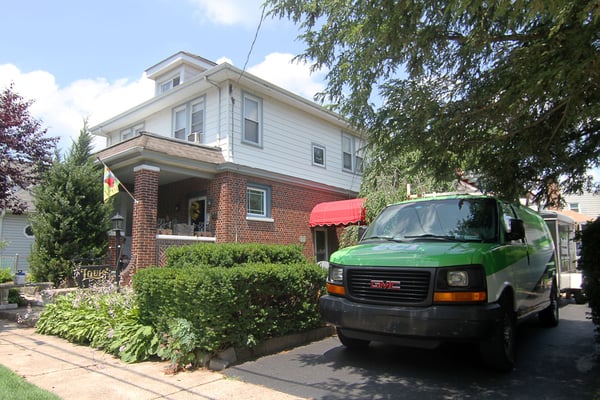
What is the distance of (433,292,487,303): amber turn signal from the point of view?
14.4ft

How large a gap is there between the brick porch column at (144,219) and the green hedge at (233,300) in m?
5.36

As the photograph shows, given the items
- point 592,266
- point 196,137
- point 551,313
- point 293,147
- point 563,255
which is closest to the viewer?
point 592,266

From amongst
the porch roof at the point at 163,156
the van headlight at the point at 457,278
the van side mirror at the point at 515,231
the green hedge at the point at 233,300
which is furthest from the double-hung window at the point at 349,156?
the van headlight at the point at 457,278

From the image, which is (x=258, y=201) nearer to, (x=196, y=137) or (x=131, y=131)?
(x=196, y=137)

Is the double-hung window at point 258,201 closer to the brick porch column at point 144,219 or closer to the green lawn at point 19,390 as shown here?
the brick porch column at point 144,219

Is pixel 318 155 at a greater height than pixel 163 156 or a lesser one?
greater

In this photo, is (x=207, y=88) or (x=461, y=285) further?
(x=207, y=88)

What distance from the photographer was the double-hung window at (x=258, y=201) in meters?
13.9

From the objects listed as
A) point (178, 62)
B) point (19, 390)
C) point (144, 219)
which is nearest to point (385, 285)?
point (19, 390)

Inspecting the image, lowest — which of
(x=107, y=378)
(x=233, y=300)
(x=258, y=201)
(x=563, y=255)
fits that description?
(x=107, y=378)

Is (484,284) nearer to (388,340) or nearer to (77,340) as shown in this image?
(388,340)

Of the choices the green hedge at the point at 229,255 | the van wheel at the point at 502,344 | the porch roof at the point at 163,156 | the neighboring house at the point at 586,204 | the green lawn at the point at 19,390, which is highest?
the neighboring house at the point at 586,204

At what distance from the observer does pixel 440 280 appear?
4.47 meters

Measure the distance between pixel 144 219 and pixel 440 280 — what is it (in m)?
9.18
